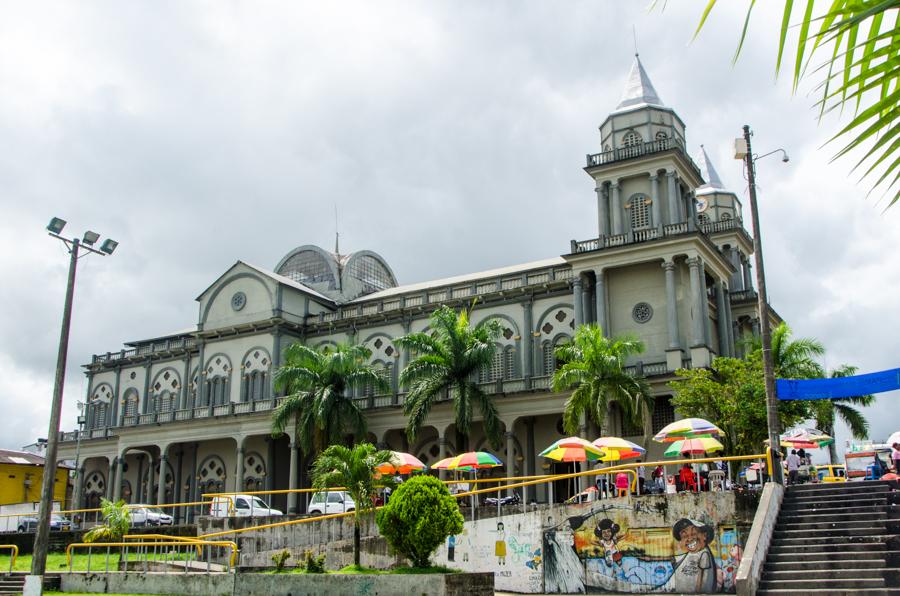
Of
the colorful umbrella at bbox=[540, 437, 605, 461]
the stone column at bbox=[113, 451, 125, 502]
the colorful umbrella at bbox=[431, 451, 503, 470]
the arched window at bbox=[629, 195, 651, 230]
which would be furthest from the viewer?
the stone column at bbox=[113, 451, 125, 502]

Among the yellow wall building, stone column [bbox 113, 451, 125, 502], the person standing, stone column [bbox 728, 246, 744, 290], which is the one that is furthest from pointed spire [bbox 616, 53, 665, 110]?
the yellow wall building

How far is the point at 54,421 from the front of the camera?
22156mm

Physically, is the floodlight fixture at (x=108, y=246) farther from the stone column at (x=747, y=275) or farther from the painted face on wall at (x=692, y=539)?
the stone column at (x=747, y=275)

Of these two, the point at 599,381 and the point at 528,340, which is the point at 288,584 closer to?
the point at 599,381

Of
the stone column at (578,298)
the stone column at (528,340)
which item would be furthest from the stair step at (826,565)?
the stone column at (528,340)

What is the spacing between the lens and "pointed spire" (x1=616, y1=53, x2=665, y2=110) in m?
43.7

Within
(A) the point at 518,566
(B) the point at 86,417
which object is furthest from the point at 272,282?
(A) the point at 518,566

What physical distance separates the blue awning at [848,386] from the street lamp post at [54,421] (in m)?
18.5

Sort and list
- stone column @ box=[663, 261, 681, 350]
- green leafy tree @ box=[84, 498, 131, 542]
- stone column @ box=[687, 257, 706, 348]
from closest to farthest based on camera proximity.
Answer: green leafy tree @ box=[84, 498, 131, 542], stone column @ box=[663, 261, 681, 350], stone column @ box=[687, 257, 706, 348]

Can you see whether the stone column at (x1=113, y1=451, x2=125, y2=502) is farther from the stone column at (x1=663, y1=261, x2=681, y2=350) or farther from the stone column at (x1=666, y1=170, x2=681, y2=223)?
the stone column at (x1=666, y1=170, x2=681, y2=223)

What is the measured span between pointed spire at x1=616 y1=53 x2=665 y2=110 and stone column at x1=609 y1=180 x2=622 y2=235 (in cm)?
428

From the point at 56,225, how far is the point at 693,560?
60.5ft

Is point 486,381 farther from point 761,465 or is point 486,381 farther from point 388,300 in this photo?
point 761,465

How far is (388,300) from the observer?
4934 centimetres
